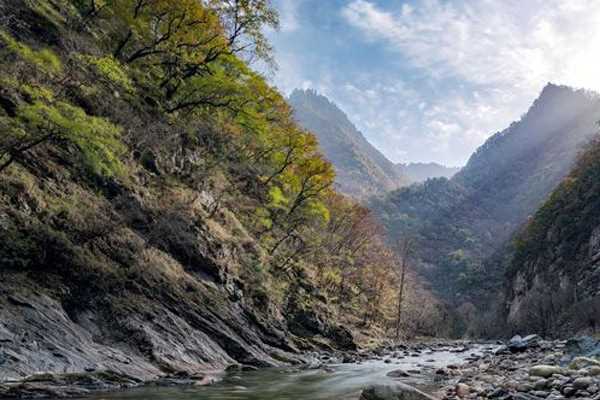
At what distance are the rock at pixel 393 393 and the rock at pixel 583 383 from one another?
165 inches

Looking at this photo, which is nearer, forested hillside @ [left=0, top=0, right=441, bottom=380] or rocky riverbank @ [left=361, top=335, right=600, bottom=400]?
rocky riverbank @ [left=361, top=335, right=600, bottom=400]

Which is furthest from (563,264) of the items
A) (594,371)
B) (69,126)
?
(69,126)

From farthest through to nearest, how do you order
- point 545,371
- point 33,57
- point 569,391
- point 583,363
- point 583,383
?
1. point 583,363
2. point 545,371
3. point 33,57
4. point 583,383
5. point 569,391

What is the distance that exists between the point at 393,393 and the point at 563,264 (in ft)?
227

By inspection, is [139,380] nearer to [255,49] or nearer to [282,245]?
[255,49]

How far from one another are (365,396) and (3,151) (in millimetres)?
11333

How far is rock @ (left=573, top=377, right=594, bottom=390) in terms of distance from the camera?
37.4ft

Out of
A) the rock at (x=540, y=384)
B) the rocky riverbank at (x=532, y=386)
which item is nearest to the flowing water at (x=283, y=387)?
the rocky riverbank at (x=532, y=386)

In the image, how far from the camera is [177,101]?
30.3 meters

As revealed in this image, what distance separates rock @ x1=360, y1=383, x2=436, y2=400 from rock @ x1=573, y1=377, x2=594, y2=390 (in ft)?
13.8

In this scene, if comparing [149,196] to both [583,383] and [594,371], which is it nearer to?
[583,383]

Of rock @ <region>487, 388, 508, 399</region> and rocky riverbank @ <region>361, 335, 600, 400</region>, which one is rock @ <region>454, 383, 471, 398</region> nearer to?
rocky riverbank @ <region>361, 335, 600, 400</region>

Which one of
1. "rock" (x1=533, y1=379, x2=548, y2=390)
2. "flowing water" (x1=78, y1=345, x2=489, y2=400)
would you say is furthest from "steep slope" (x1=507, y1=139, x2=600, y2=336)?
"rock" (x1=533, y1=379, x2=548, y2=390)

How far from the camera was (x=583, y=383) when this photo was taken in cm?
1145
